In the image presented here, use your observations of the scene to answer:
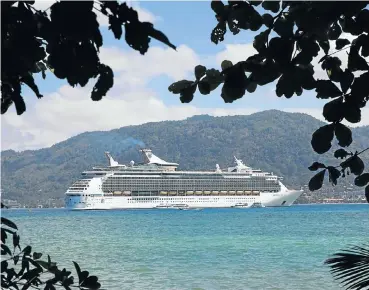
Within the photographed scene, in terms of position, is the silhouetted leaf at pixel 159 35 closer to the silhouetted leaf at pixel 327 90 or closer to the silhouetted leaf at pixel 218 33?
the silhouetted leaf at pixel 327 90

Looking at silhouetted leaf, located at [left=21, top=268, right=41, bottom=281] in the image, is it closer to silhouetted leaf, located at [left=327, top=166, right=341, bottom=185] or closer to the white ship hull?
silhouetted leaf, located at [left=327, top=166, right=341, bottom=185]

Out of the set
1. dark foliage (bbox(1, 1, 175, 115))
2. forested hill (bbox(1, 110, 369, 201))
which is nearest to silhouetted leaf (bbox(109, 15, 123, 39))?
dark foliage (bbox(1, 1, 175, 115))

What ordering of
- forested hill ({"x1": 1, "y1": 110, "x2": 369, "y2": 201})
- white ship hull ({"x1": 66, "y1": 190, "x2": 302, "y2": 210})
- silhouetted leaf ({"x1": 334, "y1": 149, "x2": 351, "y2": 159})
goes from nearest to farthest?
silhouetted leaf ({"x1": 334, "y1": 149, "x2": 351, "y2": 159})
white ship hull ({"x1": 66, "y1": 190, "x2": 302, "y2": 210})
forested hill ({"x1": 1, "y1": 110, "x2": 369, "y2": 201})

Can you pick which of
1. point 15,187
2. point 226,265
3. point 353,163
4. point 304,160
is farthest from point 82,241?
point 304,160

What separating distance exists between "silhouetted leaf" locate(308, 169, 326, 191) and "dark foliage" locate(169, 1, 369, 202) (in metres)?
0.21

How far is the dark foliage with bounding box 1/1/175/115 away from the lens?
0.85m

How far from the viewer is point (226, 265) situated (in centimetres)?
1789

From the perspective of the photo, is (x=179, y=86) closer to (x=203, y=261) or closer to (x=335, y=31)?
(x=335, y=31)

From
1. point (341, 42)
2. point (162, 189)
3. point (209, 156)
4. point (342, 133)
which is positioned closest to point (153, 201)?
point (162, 189)

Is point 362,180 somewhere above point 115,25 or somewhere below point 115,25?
below

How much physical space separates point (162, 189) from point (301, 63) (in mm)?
71866

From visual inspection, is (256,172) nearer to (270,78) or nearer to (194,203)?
(194,203)

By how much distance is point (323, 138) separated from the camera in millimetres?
1222

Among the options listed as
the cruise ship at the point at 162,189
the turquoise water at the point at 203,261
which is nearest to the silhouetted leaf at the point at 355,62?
the turquoise water at the point at 203,261
